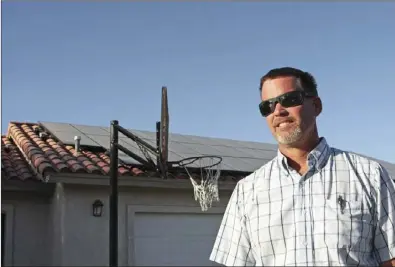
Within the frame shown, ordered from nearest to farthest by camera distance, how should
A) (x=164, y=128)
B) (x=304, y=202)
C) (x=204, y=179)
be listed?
(x=304, y=202) < (x=164, y=128) < (x=204, y=179)

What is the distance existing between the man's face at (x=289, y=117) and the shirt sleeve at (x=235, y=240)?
1.19 feet

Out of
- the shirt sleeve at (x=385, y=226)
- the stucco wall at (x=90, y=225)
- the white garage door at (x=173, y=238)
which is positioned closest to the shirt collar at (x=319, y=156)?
the shirt sleeve at (x=385, y=226)

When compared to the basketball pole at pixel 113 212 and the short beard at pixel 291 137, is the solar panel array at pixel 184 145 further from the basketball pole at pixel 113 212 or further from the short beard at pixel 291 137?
the short beard at pixel 291 137

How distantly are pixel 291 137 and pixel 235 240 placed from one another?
0.55 m

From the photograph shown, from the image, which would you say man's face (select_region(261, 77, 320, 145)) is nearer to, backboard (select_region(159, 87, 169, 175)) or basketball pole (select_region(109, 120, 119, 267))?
basketball pole (select_region(109, 120, 119, 267))

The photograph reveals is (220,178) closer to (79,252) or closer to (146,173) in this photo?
(146,173)

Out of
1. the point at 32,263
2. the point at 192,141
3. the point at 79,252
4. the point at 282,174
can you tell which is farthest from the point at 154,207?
the point at 282,174

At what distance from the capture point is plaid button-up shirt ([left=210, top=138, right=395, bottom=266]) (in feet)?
7.51

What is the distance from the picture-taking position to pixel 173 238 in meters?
10.1

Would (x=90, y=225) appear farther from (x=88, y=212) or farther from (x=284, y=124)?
(x=284, y=124)

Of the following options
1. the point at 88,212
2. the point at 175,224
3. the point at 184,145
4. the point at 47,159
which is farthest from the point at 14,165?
the point at 184,145

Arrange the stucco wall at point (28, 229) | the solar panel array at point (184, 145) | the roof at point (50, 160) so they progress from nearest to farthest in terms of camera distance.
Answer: the roof at point (50, 160), the stucco wall at point (28, 229), the solar panel array at point (184, 145)

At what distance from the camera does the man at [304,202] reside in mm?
2297

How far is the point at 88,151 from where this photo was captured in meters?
10.4
